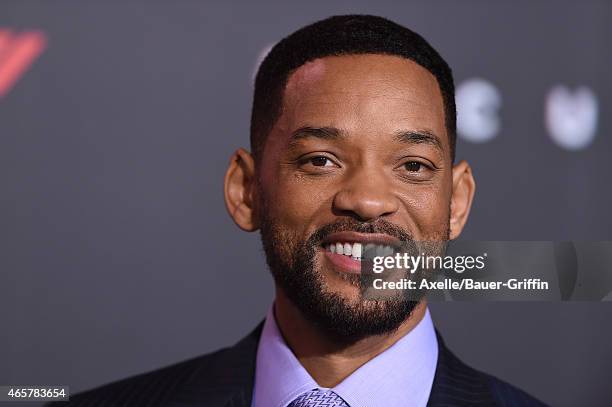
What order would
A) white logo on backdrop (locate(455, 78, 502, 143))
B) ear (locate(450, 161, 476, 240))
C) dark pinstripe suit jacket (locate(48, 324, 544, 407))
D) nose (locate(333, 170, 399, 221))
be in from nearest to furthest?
nose (locate(333, 170, 399, 221)) → dark pinstripe suit jacket (locate(48, 324, 544, 407)) → ear (locate(450, 161, 476, 240)) → white logo on backdrop (locate(455, 78, 502, 143))

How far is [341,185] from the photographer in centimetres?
176

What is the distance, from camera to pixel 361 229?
1.74 m

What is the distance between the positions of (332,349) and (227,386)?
0.77 feet

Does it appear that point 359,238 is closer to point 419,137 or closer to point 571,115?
point 419,137

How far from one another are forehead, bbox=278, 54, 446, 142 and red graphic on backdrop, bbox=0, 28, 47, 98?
1157mm

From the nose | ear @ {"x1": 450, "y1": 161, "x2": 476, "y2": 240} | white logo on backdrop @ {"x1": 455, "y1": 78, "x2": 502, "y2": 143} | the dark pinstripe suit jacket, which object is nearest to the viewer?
the nose

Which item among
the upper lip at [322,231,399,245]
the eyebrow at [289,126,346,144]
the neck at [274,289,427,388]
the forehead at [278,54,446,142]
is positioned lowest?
the neck at [274,289,427,388]

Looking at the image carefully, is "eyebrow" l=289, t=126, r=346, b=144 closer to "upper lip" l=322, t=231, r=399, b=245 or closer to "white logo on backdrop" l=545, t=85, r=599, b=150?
"upper lip" l=322, t=231, r=399, b=245

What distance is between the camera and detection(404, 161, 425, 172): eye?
5.92ft

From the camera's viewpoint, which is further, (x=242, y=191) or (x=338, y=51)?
(x=242, y=191)

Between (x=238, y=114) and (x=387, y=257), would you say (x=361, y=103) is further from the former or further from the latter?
(x=238, y=114)

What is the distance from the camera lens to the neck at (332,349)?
5.95 ft

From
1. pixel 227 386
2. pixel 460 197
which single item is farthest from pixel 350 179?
pixel 227 386

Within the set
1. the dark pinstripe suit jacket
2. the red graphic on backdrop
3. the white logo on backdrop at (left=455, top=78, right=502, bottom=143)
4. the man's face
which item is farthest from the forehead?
the red graphic on backdrop
